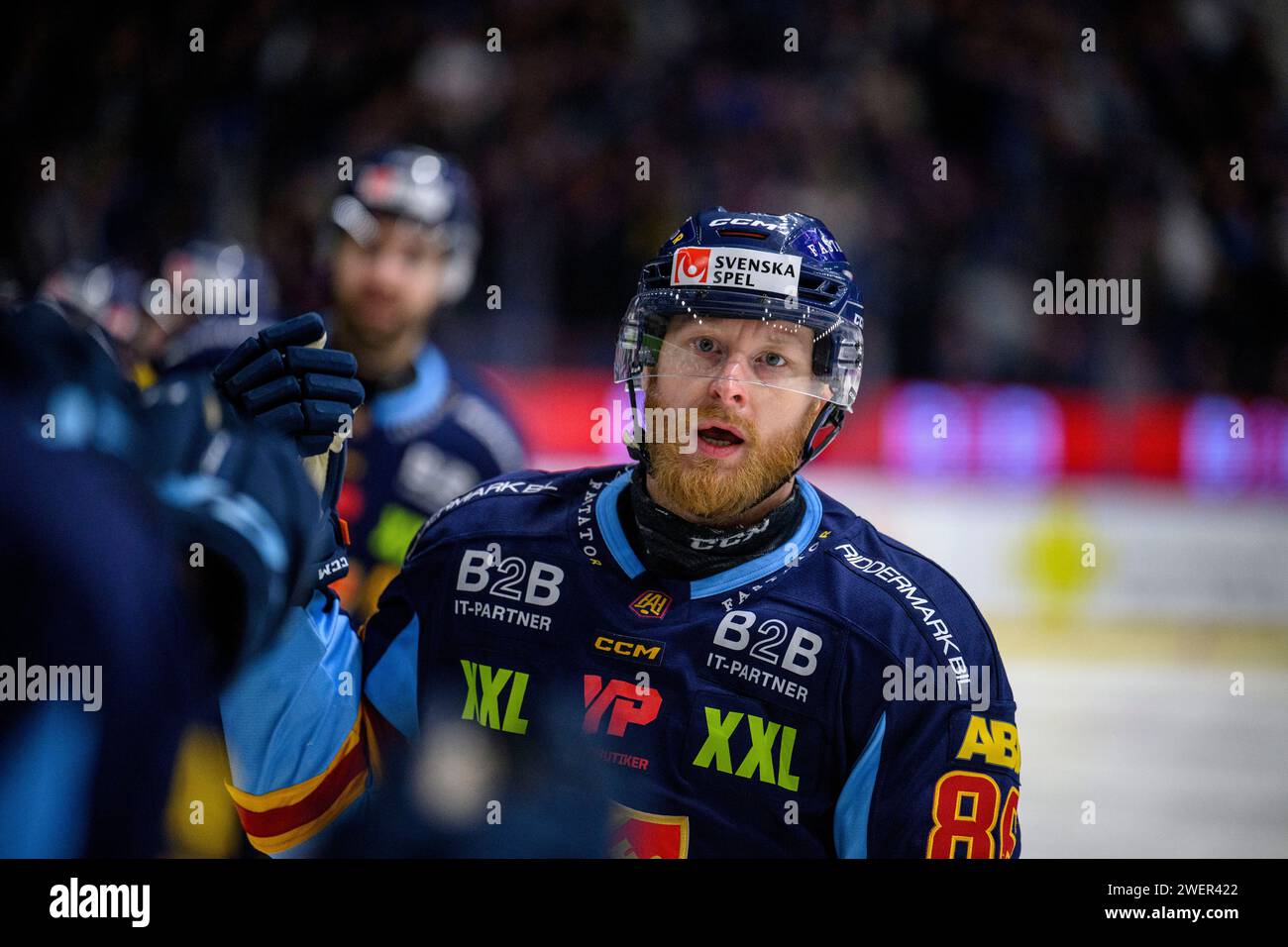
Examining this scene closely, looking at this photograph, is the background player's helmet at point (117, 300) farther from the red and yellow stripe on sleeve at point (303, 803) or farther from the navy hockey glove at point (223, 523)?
the navy hockey glove at point (223, 523)

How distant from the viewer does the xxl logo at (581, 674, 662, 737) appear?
83.3 inches

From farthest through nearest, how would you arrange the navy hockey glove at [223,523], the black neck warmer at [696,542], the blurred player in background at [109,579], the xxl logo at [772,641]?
1. the black neck warmer at [696,542]
2. the xxl logo at [772,641]
3. the navy hockey glove at [223,523]
4. the blurred player in background at [109,579]

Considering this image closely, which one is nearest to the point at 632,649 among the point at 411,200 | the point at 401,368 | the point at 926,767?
the point at 926,767

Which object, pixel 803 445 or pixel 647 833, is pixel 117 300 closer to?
pixel 803 445

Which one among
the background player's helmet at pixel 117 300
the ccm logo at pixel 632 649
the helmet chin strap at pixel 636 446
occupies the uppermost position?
the background player's helmet at pixel 117 300

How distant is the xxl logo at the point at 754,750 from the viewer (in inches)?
81.4

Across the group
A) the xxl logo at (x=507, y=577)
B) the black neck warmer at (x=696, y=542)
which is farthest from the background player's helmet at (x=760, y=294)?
the xxl logo at (x=507, y=577)

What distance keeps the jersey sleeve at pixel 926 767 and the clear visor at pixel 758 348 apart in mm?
481

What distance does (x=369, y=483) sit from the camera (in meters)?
3.89

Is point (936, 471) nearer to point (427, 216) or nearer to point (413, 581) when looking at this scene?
point (427, 216)

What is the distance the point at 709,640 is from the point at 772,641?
98 millimetres

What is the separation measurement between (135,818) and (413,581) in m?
1.41

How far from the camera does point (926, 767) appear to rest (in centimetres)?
202
